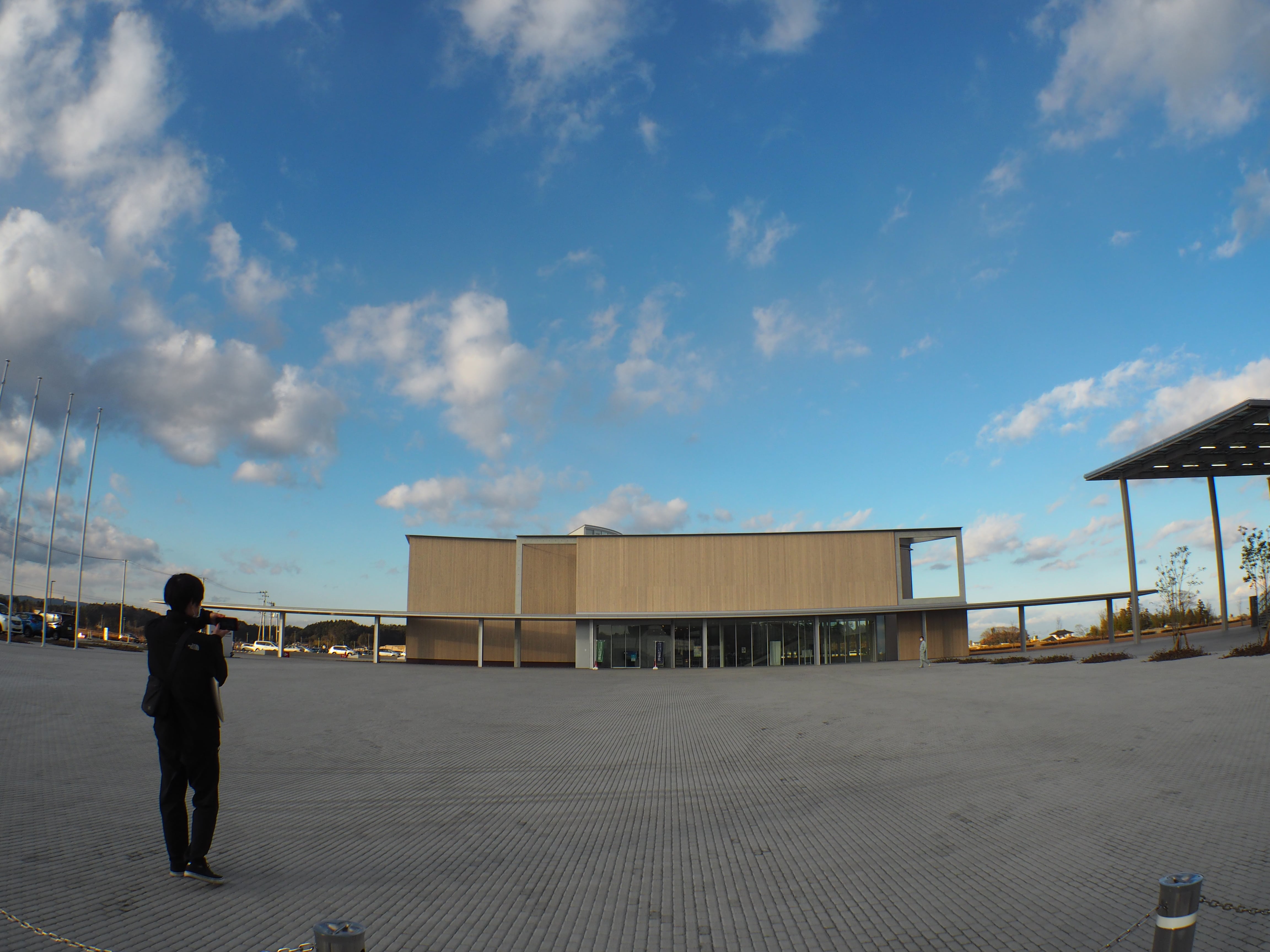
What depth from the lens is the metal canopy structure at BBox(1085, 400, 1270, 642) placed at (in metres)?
19.5

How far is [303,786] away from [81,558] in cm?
3605

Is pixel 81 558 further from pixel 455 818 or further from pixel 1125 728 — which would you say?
pixel 1125 728

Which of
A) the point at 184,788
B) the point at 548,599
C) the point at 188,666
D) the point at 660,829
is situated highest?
the point at 548,599

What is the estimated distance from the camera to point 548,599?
39219mm

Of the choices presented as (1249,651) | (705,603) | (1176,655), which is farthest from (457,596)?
(1249,651)

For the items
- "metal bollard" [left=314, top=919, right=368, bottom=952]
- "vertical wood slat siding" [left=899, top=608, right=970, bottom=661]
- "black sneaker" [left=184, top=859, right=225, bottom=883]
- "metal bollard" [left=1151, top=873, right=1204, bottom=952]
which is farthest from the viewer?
"vertical wood slat siding" [left=899, top=608, right=970, bottom=661]

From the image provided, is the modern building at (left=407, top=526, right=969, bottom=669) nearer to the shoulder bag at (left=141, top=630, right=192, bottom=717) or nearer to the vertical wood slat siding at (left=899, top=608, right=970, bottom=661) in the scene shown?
the vertical wood slat siding at (left=899, top=608, right=970, bottom=661)

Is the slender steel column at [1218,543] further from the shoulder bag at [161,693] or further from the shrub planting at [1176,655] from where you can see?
the shoulder bag at [161,693]

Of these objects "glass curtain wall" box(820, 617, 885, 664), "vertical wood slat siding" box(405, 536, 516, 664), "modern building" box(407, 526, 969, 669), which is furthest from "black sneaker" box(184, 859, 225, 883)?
"glass curtain wall" box(820, 617, 885, 664)

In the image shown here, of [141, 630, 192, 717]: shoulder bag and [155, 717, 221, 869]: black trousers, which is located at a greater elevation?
[141, 630, 192, 717]: shoulder bag

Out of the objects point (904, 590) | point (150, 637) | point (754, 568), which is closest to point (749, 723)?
point (150, 637)

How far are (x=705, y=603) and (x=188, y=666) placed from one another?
32.9 metres

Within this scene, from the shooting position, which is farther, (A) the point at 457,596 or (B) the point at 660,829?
(A) the point at 457,596

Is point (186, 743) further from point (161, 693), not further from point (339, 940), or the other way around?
point (339, 940)
